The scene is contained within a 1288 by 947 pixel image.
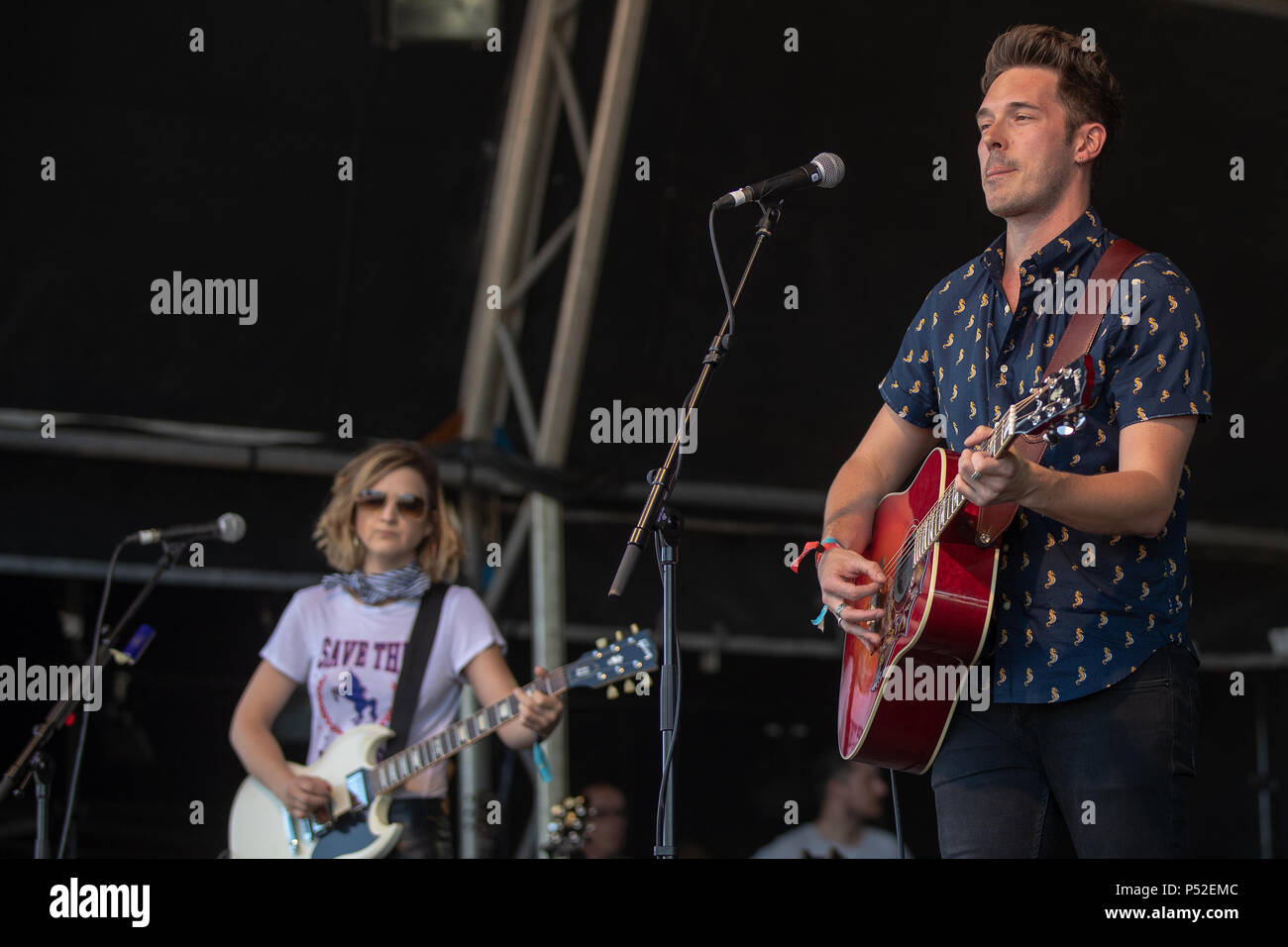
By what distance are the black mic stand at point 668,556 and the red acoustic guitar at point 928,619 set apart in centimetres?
36

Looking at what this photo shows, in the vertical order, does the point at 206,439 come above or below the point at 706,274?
below

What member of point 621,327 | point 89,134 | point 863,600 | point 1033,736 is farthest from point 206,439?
point 1033,736

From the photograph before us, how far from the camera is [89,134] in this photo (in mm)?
6207

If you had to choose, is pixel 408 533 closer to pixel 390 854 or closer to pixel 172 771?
pixel 390 854

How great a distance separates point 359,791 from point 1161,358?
8.62 ft

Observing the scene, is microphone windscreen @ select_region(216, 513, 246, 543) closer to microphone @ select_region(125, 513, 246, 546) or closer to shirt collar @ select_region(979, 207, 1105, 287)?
microphone @ select_region(125, 513, 246, 546)

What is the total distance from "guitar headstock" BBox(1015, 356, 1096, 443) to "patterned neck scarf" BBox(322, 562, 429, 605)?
240 centimetres

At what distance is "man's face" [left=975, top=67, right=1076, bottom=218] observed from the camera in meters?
2.49

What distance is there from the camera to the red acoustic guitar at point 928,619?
237cm

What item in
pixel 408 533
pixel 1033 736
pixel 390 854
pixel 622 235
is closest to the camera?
pixel 1033 736

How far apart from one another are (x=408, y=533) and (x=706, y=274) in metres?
2.97

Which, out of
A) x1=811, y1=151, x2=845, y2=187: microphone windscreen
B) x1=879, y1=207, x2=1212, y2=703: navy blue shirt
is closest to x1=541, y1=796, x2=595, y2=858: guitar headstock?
x1=811, y1=151, x2=845, y2=187: microphone windscreen

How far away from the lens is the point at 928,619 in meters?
2.37
